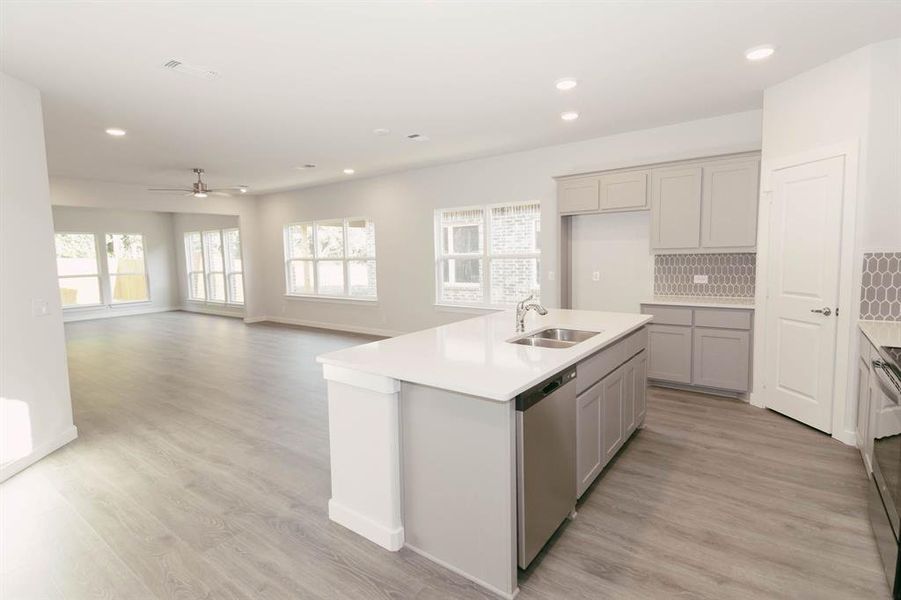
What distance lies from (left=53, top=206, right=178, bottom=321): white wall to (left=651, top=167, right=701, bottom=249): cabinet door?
11.6 m

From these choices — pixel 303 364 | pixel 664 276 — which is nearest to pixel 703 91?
pixel 664 276

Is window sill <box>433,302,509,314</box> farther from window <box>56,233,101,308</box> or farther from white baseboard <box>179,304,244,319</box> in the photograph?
window <box>56,233,101,308</box>

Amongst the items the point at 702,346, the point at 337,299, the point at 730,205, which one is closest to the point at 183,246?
the point at 337,299

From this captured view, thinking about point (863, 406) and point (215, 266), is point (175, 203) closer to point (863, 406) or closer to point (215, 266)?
point (215, 266)

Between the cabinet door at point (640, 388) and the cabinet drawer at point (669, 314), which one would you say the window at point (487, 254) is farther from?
the cabinet door at point (640, 388)

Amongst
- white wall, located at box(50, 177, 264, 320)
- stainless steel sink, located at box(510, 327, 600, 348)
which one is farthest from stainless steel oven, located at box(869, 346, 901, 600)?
white wall, located at box(50, 177, 264, 320)

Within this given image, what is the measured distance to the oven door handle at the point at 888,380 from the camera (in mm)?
1872

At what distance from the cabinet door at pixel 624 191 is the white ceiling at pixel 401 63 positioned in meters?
0.55

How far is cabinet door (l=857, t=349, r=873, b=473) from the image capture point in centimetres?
268

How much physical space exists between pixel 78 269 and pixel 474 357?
1204cm

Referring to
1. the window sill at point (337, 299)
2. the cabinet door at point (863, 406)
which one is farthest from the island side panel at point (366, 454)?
the window sill at point (337, 299)

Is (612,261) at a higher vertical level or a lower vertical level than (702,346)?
higher

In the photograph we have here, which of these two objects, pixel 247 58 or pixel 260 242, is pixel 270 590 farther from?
pixel 260 242

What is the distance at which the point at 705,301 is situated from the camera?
14.6ft
